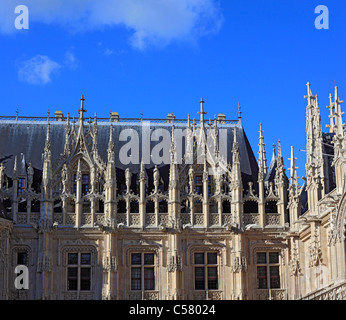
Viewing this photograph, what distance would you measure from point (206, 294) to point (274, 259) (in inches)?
140

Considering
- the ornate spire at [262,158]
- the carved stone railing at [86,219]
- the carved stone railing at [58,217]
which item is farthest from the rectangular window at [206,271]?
the carved stone railing at [58,217]

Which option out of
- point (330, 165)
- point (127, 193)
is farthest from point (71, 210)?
point (330, 165)

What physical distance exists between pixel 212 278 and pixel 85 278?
566 centimetres

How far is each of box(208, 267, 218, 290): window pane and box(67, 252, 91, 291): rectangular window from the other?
5.36 m

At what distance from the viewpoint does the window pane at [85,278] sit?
4062 centimetres

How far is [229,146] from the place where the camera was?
4450 cm

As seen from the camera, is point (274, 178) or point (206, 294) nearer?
point (206, 294)

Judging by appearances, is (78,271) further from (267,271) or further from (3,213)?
(267,271)

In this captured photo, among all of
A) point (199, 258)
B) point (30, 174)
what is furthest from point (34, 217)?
point (199, 258)

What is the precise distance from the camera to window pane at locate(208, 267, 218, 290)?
135 ft
